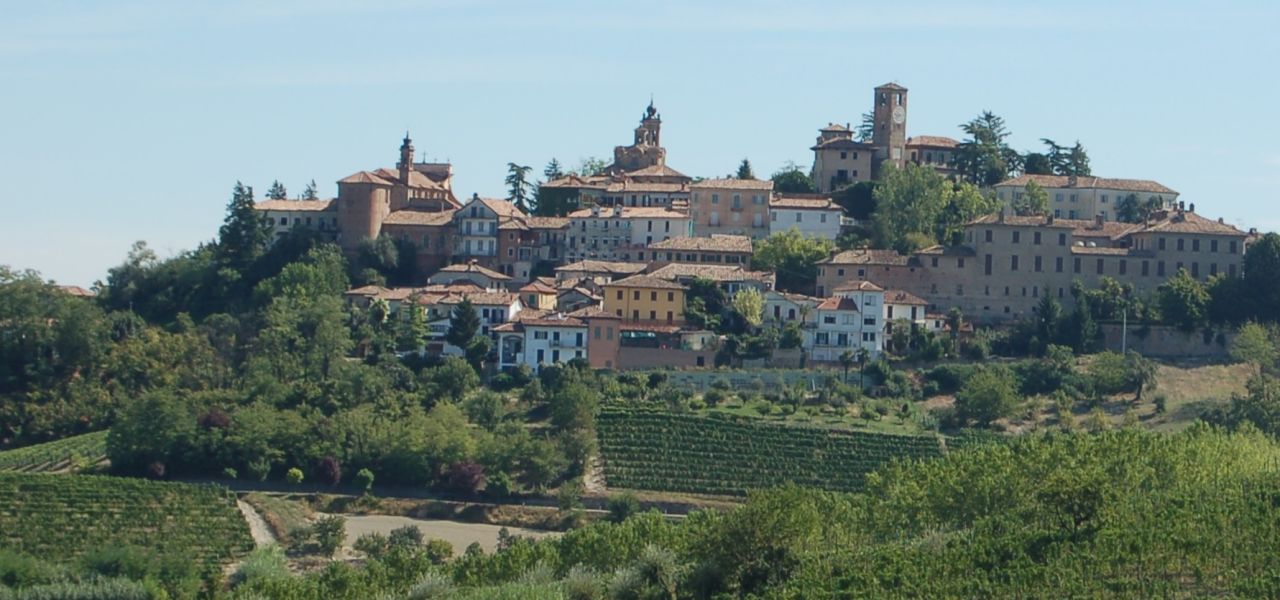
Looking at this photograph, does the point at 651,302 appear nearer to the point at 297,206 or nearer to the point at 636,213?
the point at 636,213

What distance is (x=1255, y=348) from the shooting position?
261 feet

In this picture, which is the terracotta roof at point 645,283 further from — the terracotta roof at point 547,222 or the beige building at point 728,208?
the terracotta roof at point 547,222

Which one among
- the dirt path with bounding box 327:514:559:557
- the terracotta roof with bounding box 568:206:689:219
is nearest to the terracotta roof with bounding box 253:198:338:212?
the terracotta roof with bounding box 568:206:689:219

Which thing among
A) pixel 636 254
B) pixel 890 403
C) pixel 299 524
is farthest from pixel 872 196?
pixel 299 524

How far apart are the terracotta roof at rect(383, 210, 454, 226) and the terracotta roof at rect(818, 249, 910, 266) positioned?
15509mm

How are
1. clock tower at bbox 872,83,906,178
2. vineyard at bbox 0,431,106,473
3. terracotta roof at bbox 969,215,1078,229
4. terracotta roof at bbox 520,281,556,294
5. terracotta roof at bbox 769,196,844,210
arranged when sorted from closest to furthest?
vineyard at bbox 0,431,106,473, terracotta roof at bbox 969,215,1078,229, terracotta roof at bbox 520,281,556,294, terracotta roof at bbox 769,196,844,210, clock tower at bbox 872,83,906,178

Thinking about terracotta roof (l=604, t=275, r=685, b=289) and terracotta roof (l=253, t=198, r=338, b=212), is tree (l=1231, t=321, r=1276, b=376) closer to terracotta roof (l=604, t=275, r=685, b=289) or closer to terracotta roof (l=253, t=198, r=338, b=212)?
terracotta roof (l=604, t=275, r=685, b=289)

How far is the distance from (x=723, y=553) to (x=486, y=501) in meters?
23.0

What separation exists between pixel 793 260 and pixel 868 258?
10.9 ft

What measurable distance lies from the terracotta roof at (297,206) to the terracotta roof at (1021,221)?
24887 mm

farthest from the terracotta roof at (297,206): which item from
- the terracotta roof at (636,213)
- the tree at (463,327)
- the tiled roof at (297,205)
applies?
the tree at (463,327)

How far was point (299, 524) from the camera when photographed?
70.8 m

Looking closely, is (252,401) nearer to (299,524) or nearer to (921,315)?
(299,524)

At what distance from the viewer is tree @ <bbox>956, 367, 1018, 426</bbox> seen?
248 ft
